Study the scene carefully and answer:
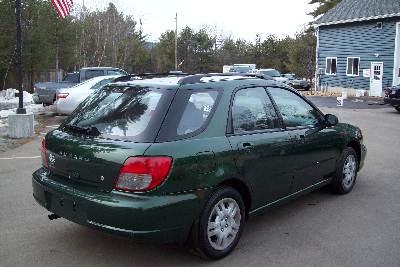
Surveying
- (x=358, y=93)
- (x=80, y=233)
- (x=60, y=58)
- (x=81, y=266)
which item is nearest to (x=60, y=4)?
(x=80, y=233)

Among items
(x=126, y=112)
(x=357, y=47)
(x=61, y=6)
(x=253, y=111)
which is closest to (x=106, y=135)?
(x=126, y=112)

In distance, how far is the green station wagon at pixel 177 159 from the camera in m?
3.55

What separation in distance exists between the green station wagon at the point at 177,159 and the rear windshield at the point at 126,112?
0.04 ft

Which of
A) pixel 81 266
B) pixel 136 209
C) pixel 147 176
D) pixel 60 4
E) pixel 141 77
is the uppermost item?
pixel 60 4

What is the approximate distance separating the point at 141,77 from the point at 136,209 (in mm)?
1693

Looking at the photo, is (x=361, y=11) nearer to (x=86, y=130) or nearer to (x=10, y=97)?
(x=10, y=97)

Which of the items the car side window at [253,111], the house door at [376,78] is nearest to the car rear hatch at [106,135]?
the car side window at [253,111]

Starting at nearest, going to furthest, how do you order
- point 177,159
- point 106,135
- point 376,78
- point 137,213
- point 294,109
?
point 137,213
point 177,159
point 106,135
point 294,109
point 376,78

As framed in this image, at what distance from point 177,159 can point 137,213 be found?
0.53m

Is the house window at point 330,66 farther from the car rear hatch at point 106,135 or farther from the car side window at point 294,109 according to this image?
the car rear hatch at point 106,135

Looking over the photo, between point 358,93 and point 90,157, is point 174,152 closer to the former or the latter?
point 90,157

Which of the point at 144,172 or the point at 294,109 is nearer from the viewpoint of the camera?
the point at 144,172

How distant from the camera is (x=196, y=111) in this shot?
3973mm

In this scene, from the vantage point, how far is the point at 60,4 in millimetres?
12367
